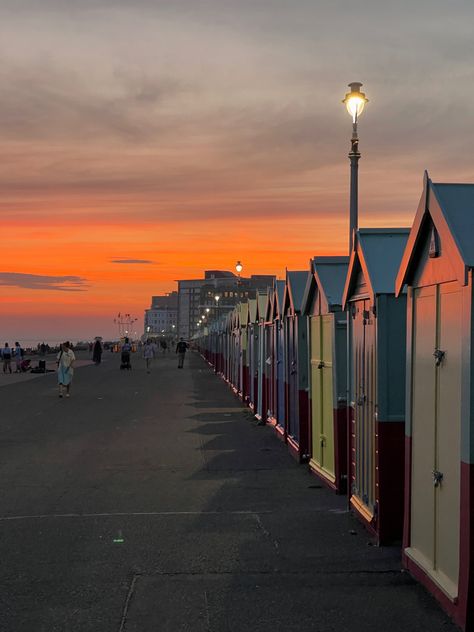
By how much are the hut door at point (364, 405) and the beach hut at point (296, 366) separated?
332cm

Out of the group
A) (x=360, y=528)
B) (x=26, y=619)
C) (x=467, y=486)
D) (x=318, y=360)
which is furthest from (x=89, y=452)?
(x=467, y=486)

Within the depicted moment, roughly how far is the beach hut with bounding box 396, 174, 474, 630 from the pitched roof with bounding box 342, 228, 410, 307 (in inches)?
35.1

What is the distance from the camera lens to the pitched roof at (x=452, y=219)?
5211 mm

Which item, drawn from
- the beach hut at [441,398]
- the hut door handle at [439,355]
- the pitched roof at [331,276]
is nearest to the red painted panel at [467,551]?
the beach hut at [441,398]

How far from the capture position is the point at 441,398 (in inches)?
227

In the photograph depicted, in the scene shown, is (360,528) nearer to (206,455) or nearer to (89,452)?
(206,455)

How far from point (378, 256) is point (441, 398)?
8.25 feet

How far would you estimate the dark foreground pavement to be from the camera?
5449 millimetres

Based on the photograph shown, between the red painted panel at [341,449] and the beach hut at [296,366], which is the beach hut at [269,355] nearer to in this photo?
the beach hut at [296,366]

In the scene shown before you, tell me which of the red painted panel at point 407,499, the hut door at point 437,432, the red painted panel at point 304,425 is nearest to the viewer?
the hut door at point 437,432

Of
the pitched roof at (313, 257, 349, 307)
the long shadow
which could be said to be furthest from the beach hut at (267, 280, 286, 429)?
the long shadow

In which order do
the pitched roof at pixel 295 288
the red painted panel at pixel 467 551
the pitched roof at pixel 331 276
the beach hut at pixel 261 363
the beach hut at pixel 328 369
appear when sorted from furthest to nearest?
the beach hut at pixel 261 363
the pitched roof at pixel 295 288
the pitched roof at pixel 331 276
the beach hut at pixel 328 369
the red painted panel at pixel 467 551

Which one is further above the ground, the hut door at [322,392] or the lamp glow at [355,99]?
the lamp glow at [355,99]

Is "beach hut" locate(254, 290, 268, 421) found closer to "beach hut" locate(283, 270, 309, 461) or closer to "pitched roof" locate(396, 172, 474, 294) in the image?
"beach hut" locate(283, 270, 309, 461)
